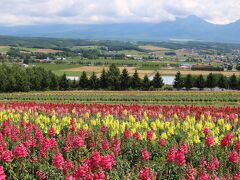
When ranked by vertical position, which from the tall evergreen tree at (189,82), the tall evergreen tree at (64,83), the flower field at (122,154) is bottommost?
the tall evergreen tree at (64,83)

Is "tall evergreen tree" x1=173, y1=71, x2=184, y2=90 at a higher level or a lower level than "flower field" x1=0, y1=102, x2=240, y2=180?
lower

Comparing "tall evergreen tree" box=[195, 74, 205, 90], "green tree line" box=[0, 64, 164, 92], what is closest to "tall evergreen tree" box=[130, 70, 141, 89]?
"green tree line" box=[0, 64, 164, 92]

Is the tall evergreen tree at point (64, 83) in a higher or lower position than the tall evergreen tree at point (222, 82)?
lower

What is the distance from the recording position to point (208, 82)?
8788 cm

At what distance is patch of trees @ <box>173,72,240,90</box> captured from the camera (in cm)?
8662

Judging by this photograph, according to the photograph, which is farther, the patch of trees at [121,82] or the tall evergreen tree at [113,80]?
the tall evergreen tree at [113,80]

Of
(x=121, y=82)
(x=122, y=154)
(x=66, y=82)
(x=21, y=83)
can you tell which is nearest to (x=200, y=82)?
(x=121, y=82)

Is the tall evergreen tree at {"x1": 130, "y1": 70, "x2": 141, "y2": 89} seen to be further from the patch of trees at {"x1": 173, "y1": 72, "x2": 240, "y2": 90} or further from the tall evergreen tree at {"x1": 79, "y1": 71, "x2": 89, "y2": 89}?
the tall evergreen tree at {"x1": 79, "y1": 71, "x2": 89, "y2": 89}

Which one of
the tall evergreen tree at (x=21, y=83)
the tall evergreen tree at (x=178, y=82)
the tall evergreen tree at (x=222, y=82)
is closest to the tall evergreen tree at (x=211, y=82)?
the tall evergreen tree at (x=222, y=82)

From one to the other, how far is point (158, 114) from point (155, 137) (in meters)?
7.44

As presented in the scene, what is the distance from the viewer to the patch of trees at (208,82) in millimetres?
86625

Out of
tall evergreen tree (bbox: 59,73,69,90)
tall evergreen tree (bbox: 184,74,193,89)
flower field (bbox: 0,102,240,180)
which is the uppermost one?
flower field (bbox: 0,102,240,180)

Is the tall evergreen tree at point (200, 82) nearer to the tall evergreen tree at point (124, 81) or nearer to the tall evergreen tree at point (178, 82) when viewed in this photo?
the tall evergreen tree at point (178, 82)

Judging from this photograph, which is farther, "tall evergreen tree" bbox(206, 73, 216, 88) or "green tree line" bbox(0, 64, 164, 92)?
"tall evergreen tree" bbox(206, 73, 216, 88)
